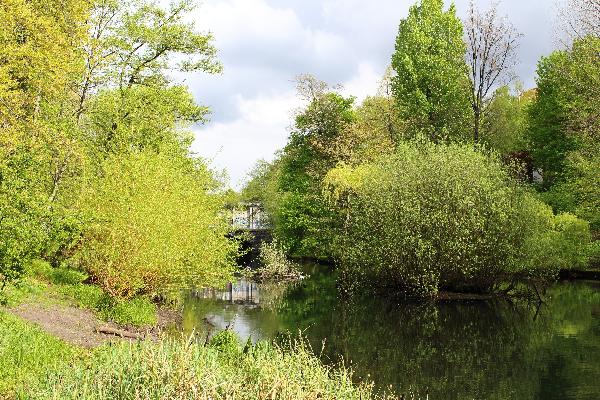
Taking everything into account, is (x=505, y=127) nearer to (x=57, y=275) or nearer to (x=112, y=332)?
(x=57, y=275)

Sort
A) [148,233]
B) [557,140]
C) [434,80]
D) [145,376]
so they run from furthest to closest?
[557,140] → [434,80] → [148,233] → [145,376]

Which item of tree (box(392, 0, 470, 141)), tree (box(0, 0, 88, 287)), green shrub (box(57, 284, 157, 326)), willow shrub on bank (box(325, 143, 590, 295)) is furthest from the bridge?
green shrub (box(57, 284, 157, 326))

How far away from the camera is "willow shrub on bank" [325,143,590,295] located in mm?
36500

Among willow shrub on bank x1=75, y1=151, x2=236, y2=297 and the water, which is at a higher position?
willow shrub on bank x1=75, y1=151, x2=236, y2=297

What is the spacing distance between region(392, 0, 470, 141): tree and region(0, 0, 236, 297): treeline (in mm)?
25951

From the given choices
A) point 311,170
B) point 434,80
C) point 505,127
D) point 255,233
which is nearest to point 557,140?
point 505,127

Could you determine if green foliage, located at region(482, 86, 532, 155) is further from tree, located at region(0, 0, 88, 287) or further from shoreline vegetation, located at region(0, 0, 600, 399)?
tree, located at region(0, 0, 88, 287)

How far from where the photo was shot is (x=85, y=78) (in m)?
30.7

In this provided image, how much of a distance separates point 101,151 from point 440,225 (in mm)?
20086

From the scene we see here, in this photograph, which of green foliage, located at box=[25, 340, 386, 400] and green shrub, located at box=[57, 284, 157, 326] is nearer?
green foliage, located at box=[25, 340, 386, 400]

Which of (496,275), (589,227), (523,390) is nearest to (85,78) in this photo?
(523,390)

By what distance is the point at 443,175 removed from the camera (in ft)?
122

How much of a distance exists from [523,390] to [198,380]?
12.5 m

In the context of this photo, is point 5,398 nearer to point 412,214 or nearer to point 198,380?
point 198,380
